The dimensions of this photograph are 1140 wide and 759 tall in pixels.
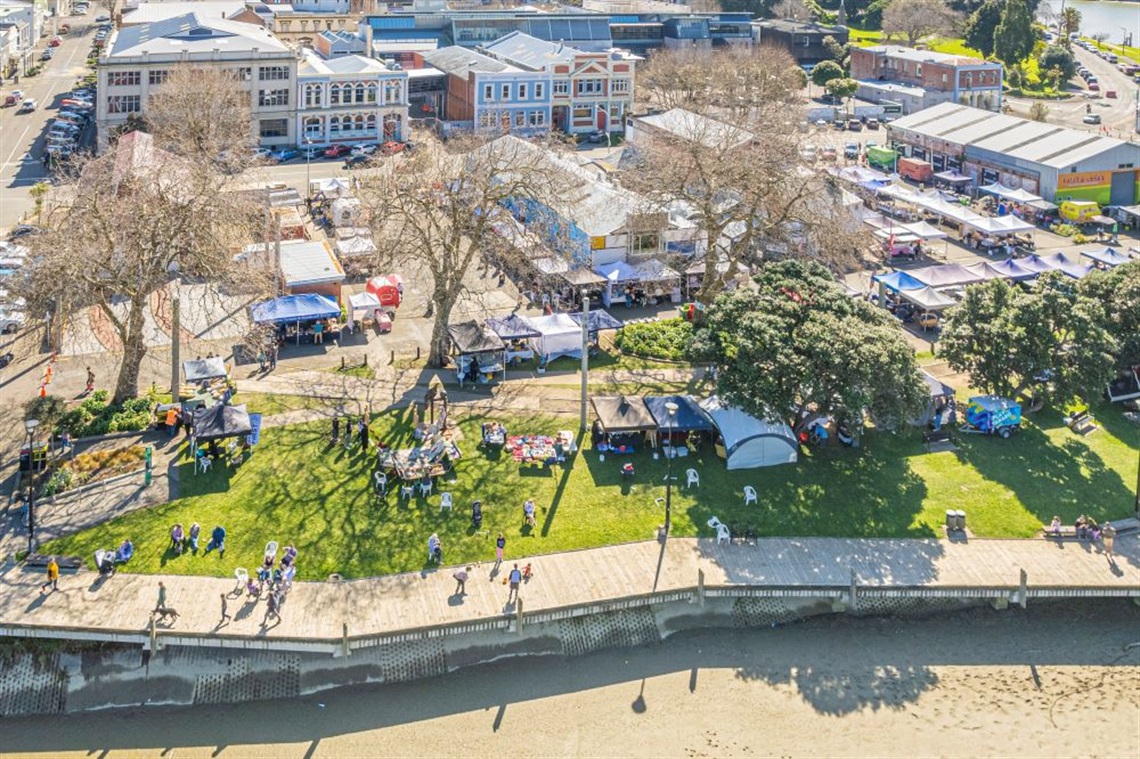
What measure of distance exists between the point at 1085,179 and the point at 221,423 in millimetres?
58776

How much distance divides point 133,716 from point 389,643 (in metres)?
6.65

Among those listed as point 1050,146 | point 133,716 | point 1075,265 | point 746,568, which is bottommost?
point 133,716

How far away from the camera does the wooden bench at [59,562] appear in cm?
2900

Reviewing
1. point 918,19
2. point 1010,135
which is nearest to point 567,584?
point 1010,135

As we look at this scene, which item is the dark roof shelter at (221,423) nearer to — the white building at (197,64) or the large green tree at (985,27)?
the white building at (197,64)

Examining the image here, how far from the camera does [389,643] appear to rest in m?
27.3

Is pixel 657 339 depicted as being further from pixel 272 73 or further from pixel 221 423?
pixel 272 73

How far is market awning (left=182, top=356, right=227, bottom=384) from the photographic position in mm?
39469

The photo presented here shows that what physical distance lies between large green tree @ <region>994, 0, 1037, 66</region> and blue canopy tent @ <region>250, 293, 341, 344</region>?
9834 cm

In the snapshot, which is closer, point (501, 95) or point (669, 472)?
→ point (669, 472)

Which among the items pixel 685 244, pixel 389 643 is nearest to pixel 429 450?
pixel 389 643

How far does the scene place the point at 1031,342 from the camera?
38.4 meters

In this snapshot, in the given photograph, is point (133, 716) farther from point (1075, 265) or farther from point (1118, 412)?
point (1075, 265)

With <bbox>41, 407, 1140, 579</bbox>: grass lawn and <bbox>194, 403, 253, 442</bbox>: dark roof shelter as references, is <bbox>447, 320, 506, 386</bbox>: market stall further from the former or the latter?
<bbox>194, 403, 253, 442</bbox>: dark roof shelter
